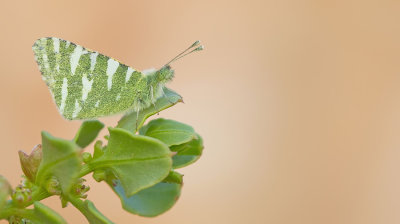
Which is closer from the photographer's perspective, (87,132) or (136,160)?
(136,160)

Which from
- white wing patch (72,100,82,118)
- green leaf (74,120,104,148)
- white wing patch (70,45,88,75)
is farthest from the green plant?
white wing patch (70,45,88,75)

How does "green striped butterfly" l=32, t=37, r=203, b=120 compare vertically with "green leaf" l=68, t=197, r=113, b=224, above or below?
above

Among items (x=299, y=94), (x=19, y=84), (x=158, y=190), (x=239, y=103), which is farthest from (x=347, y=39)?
(x=158, y=190)

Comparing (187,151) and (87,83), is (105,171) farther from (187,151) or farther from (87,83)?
(87,83)

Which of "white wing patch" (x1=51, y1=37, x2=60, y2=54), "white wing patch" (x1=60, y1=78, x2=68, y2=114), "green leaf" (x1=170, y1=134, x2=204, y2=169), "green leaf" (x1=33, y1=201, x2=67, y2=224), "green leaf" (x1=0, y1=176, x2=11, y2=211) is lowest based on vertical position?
"green leaf" (x1=33, y1=201, x2=67, y2=224)

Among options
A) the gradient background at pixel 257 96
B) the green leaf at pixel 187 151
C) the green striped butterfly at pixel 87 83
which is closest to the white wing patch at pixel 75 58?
the green striped butterfly at pixel 87 83

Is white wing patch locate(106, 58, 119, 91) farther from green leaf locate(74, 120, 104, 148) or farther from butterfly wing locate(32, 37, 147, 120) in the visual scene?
green leaf locate(74, 120, 104, 148)

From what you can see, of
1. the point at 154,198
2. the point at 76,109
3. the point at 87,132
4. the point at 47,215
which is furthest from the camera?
the point at 76,109

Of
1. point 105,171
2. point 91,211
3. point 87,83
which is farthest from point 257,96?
point 91,211
